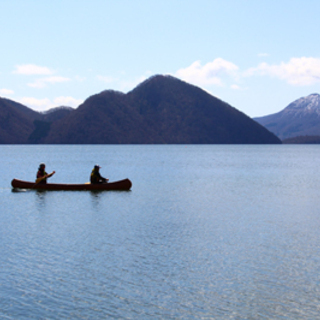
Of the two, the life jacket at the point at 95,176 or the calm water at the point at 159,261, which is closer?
the calm water at the point at 159,261

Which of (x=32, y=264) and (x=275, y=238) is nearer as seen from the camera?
(x=32, y=264)

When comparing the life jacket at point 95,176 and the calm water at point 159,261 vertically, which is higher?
the life jacket at point 95,176

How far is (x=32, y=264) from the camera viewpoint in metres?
17.4

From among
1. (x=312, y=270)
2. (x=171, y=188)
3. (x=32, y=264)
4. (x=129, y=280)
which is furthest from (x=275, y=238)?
(x=171, y=188)

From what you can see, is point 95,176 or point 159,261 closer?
point 159,261

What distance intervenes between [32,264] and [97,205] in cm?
1765

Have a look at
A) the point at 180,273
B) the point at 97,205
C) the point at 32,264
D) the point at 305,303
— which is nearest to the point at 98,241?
the point at 32,264

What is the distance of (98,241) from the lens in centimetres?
2170

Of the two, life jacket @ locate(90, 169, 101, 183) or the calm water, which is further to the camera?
life jacket @ locate(90, 169, 101, 183)

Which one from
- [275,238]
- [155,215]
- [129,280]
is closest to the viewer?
[129,280]

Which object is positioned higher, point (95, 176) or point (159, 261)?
point (95, 176)

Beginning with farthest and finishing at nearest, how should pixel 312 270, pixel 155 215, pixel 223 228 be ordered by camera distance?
pixel 155 215
pixel 223 228
pixel 312 270

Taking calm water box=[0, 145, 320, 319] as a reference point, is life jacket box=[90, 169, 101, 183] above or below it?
above

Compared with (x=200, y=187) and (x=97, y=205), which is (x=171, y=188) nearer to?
(x=200, y=187)
